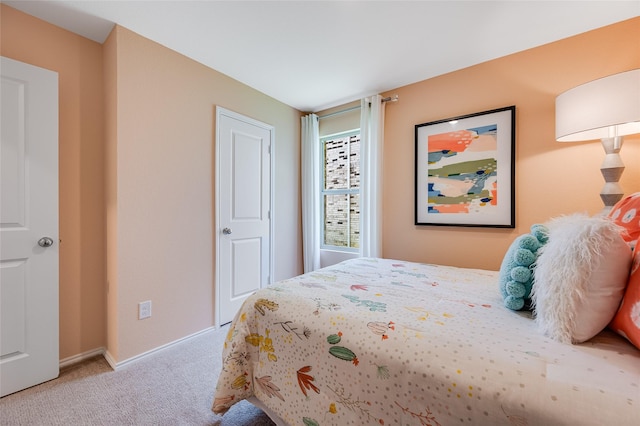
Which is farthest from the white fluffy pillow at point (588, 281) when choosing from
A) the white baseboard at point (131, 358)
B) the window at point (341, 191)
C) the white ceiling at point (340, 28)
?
the white baseboard at point (131, 358)

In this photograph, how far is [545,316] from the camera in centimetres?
87

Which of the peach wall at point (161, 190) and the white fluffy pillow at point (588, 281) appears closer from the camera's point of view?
the white fluffy pillow at point (588, 281)

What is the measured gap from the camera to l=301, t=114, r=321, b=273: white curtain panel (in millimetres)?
3293

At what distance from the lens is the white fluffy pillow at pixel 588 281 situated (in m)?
0.78

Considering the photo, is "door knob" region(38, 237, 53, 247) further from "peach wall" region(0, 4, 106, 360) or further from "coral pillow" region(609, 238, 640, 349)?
"coral pillow" region(609, 238, 640, 349)

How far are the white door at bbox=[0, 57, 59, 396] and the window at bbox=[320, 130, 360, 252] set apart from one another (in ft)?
8.37

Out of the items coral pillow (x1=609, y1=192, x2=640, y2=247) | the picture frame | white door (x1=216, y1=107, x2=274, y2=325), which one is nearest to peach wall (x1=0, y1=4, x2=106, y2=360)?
white door (x1=216, y1=107, x2=274, y2=325)

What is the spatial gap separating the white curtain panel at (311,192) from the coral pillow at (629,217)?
2.59 meters

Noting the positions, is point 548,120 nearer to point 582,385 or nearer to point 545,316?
point 545,316

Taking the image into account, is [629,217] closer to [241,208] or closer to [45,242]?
[241,208]

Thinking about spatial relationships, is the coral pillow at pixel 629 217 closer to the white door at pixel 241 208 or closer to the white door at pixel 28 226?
the white door at pixel 241 208

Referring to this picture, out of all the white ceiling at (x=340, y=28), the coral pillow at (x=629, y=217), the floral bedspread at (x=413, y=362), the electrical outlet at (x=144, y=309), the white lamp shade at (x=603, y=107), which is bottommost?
the electrical outlet at (x=144, y=309)

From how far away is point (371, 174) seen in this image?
110 inches

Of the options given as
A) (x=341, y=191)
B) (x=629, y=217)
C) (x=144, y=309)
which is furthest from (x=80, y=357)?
(x=629, y=217)
